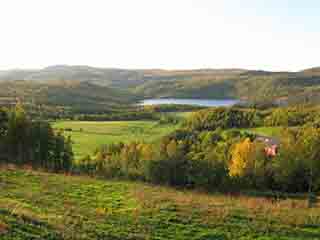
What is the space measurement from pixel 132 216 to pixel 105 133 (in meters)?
92.3

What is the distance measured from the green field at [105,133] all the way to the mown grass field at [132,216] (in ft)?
180

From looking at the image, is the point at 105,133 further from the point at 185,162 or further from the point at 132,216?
the point at 132,216

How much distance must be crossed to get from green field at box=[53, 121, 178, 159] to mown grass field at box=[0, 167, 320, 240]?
55.0 metres

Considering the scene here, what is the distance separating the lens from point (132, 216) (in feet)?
62.0

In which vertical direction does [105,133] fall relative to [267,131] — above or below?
below

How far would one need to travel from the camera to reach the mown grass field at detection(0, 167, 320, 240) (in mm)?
15376

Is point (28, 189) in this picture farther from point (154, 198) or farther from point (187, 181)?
point (187, 181)

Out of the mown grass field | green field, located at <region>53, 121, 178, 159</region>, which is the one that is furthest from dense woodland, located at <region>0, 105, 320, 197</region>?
green field, located at <region>53, 121, 178, 159</region>

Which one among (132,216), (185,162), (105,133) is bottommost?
(105,133)

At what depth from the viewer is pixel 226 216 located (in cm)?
1972

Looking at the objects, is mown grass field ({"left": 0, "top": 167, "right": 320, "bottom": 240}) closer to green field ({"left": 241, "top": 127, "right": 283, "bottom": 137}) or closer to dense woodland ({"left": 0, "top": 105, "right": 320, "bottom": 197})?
dense woodland ({"left": 0, "top": 105, "right": 320, "bottom": 197})

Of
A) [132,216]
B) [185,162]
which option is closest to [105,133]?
[185,162]

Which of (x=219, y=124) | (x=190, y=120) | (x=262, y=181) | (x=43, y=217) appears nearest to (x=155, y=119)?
(x=190, y=120)

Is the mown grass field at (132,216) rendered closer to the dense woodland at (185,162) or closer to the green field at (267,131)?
the dense woodland at (185,162)
